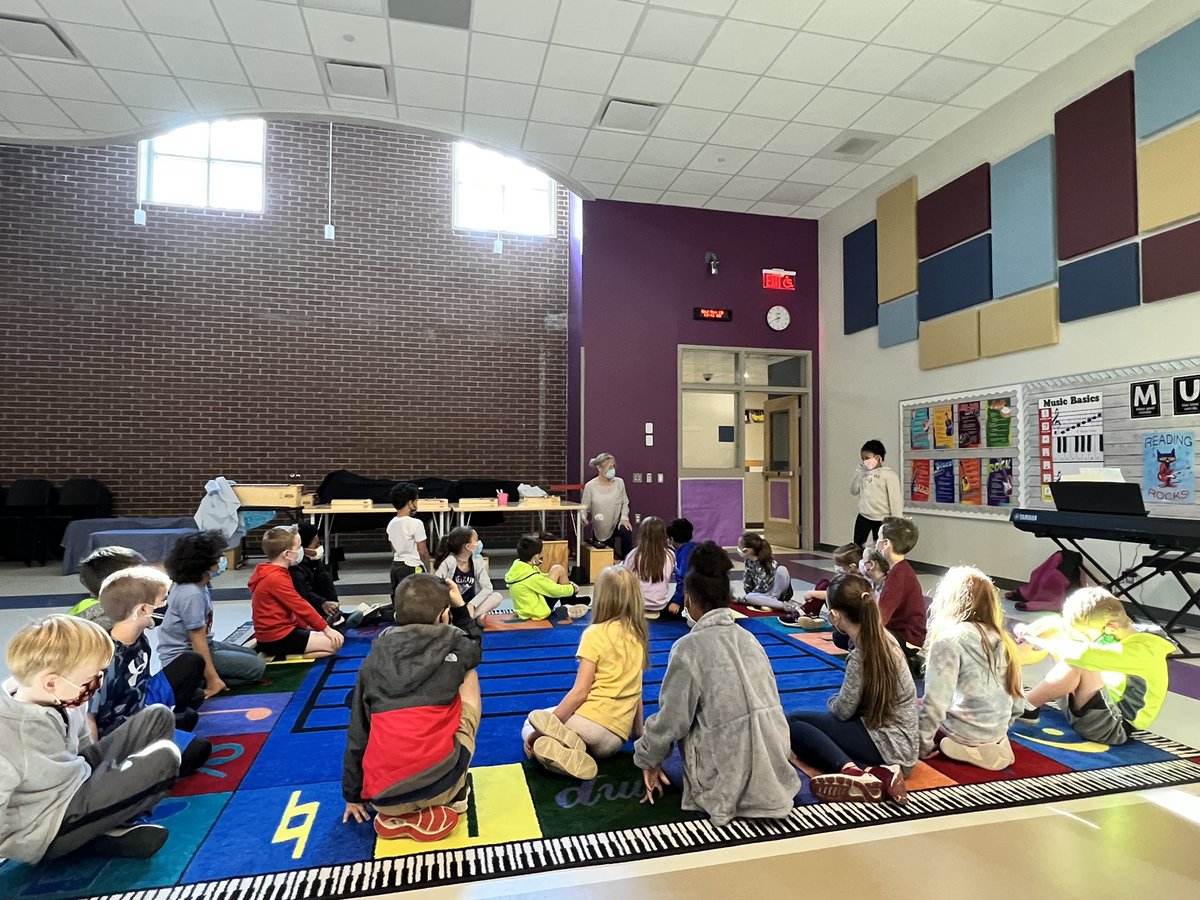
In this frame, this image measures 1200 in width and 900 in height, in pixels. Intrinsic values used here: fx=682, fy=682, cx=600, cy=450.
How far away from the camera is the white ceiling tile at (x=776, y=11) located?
4675 millimetres

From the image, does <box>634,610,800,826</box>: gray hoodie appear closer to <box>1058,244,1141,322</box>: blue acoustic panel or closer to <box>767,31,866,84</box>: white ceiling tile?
<box>1058,244,1141,322</box>: blue acoustic panel

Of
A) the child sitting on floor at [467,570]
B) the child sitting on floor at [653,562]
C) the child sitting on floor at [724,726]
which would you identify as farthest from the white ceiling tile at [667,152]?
the child sitting on floor at [724,726]

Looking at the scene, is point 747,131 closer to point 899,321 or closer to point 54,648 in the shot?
point 899,321

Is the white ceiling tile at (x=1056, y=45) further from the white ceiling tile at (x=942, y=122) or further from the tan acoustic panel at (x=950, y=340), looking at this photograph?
the tan acoustic panel at (x=950, y=340)

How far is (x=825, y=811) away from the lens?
85.0 inches

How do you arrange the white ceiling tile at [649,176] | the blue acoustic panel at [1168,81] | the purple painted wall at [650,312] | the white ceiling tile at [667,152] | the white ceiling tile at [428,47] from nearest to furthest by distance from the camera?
the blue acoustic panel at [1168,81], the white ceiling tile at [428,47], the white ceiling tile at [667,152], the white ceiling tile at [649,176], the purple painted wall at [650,312]

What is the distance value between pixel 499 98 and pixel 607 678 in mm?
5333

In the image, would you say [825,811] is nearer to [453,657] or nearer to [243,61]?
[453,657]

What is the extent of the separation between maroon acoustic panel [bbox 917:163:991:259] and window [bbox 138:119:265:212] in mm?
7842

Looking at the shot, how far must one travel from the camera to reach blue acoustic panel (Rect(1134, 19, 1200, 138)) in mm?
4359

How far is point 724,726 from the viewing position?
2082mm

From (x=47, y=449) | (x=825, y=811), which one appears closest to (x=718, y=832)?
(x=825, y=811)

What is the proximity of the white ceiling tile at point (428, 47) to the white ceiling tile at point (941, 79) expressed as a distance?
3.63m

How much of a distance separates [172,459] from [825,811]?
8.69 metres
